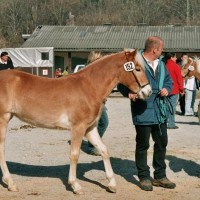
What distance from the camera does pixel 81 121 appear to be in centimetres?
688

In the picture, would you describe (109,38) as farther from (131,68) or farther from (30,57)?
(131,68)

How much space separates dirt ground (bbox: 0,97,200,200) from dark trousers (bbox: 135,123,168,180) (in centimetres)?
28

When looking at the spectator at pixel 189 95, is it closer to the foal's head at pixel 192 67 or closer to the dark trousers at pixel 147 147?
the foal's head at pixel 192 67

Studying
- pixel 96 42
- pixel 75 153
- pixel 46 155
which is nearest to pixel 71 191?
pixel 75 153

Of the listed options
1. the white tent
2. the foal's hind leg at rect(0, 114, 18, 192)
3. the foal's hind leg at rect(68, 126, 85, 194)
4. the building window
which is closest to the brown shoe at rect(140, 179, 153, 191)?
the foal's hind leg at rect(68, 126, 85, 194)

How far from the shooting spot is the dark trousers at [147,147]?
7.17 meters

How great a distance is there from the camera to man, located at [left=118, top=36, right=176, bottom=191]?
7.07m

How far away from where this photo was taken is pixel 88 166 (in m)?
8.66

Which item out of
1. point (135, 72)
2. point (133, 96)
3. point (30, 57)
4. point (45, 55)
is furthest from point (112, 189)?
point (45, 55)

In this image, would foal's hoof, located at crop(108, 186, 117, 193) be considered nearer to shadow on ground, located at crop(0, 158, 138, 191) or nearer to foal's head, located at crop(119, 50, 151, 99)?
shadow on ground, located at crop(0, 158, 138, 191)

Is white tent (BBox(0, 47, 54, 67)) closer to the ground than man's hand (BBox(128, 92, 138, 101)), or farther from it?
closer to the ground

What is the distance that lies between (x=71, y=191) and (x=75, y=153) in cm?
56

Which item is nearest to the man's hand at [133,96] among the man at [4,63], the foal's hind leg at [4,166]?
the foal's hind leg at [4,166]

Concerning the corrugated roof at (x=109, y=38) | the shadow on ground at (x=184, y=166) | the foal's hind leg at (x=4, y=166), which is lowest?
the corrugated roof at (x=109, y=38)
